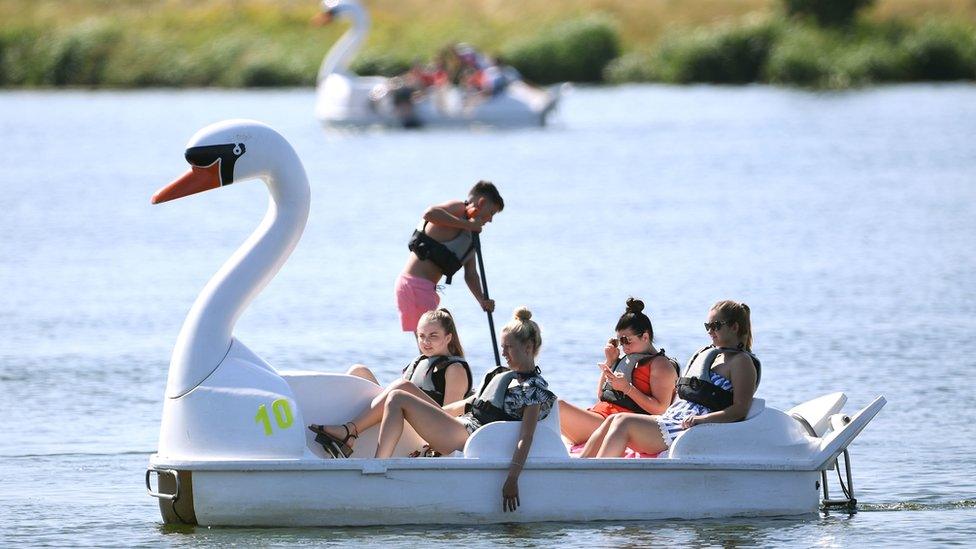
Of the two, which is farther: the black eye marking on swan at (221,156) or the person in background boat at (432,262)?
the person in background boat at (432,262)

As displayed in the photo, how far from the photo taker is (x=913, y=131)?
4375 cm

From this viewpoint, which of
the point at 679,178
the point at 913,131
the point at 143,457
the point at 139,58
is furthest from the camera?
the point at 139,58

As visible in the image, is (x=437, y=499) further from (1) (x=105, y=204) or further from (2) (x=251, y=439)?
(1) (x=105, y=204)

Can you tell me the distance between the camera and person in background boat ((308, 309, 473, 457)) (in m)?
10.3

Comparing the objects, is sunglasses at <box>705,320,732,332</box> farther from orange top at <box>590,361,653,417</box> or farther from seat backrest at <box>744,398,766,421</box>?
orange top at <box>590,361,653,417</box>

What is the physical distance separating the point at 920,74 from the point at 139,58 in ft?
87.1

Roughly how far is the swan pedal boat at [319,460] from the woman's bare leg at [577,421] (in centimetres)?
58

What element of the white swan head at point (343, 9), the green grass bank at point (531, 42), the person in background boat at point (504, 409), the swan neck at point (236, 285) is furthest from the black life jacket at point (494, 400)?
the green grass bank at point (531, 42)

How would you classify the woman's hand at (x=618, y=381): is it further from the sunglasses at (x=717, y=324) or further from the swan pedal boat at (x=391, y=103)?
the swan pedal boat at (x=391, y=103)

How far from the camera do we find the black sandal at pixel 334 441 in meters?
10.2

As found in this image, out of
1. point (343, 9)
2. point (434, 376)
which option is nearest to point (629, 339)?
point (434, 376)

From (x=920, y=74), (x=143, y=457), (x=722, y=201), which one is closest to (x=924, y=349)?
(x=143, y=457)

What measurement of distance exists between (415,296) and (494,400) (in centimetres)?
202

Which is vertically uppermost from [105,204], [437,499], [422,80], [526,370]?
[422,80]
